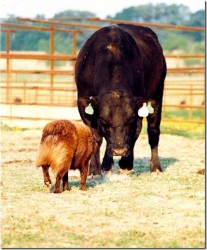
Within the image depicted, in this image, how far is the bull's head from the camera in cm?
842

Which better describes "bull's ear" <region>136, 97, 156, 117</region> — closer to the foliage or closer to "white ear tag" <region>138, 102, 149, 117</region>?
"white ear tag" <region>138, 102, 149, 117</region>

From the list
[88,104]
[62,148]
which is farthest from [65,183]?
[88,104]

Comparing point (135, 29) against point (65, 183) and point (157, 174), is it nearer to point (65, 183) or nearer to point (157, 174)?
point (157, 174)

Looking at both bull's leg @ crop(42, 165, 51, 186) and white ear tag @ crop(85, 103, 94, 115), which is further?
white ear tag @ crop(85, 103, 94, 115)

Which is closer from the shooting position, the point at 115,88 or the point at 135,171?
the point at 115,88

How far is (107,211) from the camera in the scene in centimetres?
677

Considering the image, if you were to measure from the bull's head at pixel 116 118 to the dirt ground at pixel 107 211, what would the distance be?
470 mm

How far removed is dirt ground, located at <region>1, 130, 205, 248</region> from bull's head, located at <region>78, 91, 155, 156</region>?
0.47 metres

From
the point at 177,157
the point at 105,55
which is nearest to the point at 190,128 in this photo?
the point at 177,157

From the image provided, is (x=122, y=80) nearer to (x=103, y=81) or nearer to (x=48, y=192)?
(x=103, y=81)

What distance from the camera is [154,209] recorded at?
6.95 meters

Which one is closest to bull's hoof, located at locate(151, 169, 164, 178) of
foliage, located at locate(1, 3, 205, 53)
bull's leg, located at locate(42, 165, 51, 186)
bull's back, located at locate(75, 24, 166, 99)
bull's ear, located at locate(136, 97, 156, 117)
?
bull's ear, located at locate(136, 97, 156, 117)

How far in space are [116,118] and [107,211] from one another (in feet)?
6.42

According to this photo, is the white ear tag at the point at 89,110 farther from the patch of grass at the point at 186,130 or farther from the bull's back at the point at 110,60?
the patch of grass at the point at 186,130
